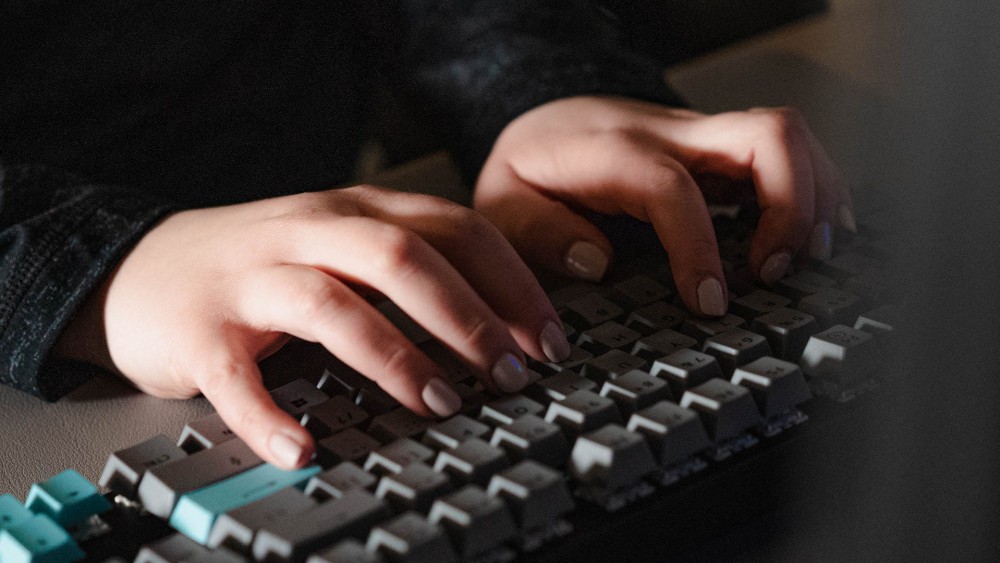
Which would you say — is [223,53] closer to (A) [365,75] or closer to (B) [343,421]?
(A) [365,75]

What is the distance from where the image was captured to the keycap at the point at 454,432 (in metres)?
0.41

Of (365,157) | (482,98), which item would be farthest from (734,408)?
(365,157)

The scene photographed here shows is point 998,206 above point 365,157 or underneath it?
above

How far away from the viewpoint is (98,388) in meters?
0.56

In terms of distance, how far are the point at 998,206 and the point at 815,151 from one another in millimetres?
405

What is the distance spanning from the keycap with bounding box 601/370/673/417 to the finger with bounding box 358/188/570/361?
51 millimetres

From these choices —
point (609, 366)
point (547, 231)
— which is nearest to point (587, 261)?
point (547, 231)

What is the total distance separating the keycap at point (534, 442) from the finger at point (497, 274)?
0.27 ft

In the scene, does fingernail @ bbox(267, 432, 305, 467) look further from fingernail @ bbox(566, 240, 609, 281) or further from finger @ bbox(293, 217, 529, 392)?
fingernail @ bbox(566, 240, 609, 281)

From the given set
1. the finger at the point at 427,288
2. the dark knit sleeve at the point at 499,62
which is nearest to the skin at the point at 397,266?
the finger at the point at 427,288

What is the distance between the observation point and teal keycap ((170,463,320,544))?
1.22ft

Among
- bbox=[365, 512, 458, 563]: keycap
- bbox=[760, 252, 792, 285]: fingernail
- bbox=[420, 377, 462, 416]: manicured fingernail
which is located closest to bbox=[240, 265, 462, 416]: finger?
bbox=[420, 377, 462, 416]: manicured fingernail

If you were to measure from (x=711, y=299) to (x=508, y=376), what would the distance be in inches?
5.4

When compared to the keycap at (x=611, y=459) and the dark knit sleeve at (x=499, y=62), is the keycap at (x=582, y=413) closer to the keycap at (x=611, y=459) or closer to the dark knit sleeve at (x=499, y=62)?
the keycap at (x=611, y=459)
